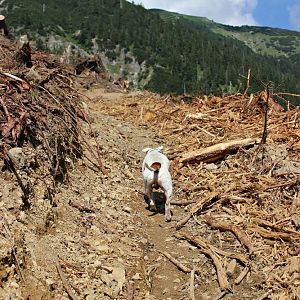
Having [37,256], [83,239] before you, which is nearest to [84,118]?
[83,239]

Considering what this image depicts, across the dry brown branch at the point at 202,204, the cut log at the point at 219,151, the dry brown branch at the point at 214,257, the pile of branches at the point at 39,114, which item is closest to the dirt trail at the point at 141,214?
Result: the dry brown branch at the point at 214,257

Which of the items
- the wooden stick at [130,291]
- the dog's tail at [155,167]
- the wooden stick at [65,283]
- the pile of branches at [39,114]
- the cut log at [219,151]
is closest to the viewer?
the wooden stick at [65,283]

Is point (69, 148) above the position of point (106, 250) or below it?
above

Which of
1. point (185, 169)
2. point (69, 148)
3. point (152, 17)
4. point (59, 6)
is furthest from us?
point (59, 6)

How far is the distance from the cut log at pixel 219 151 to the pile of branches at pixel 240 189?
2 centimetres

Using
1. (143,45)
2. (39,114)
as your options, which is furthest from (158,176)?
(143,45)

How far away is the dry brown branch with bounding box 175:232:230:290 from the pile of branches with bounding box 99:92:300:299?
12 millimetres

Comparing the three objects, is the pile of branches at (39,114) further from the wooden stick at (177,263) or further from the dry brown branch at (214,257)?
the dry brown branch at (214,257)

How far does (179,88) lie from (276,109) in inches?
4750

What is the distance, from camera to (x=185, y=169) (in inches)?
391

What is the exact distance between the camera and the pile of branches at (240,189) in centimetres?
609

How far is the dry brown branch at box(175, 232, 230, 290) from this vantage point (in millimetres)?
5711

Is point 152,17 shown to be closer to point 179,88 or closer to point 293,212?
point 179,88

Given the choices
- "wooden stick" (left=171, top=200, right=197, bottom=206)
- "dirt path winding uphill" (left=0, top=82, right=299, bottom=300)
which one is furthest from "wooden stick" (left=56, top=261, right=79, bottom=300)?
"wooden stick" (left=171, top=200, right=197, bottom=206)
